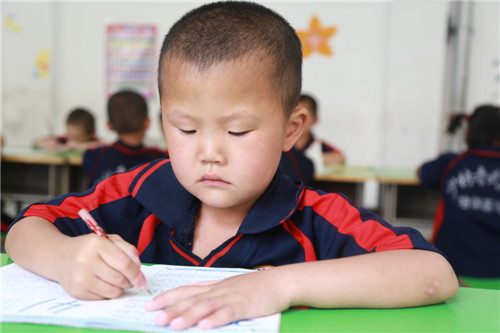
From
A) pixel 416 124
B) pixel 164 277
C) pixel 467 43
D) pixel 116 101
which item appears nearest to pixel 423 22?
pixel 467 43

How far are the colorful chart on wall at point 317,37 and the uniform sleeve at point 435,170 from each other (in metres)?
2.93

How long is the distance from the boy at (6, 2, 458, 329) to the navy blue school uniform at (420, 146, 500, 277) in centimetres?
160

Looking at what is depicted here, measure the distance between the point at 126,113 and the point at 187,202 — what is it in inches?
83.4

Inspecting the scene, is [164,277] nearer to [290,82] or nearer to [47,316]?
[47,316]

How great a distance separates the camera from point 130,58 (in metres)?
5.59

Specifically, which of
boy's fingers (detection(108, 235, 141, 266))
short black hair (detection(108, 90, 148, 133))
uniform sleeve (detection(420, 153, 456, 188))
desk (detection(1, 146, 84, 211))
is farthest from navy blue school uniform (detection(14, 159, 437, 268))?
desk (detection(1, 146, 84, 211))

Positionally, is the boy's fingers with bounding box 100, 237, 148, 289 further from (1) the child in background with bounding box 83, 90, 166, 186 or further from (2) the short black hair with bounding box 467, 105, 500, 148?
(1) the child in background with bounding box 83, 90, 166, 186

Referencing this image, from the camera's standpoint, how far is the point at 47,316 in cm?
51

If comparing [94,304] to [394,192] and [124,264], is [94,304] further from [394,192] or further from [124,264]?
[394,192]

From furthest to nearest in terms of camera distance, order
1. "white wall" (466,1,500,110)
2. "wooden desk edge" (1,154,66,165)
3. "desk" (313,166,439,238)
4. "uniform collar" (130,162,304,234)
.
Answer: "white wall" (466,1,500,110), "wooden desk edge" (1,154,66,165), "desk" (313,166,439,238), "uniform collar" (130,162,304,234)

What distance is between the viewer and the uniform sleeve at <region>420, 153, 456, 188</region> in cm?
254

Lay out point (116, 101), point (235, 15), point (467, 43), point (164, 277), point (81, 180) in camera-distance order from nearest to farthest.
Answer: point (164, 277)
point (235, 15)
point (116, 101)
point (81, 180)
point (467, 43)

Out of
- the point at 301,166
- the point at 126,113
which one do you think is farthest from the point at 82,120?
the point at 301,166

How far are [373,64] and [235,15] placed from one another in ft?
15.4
